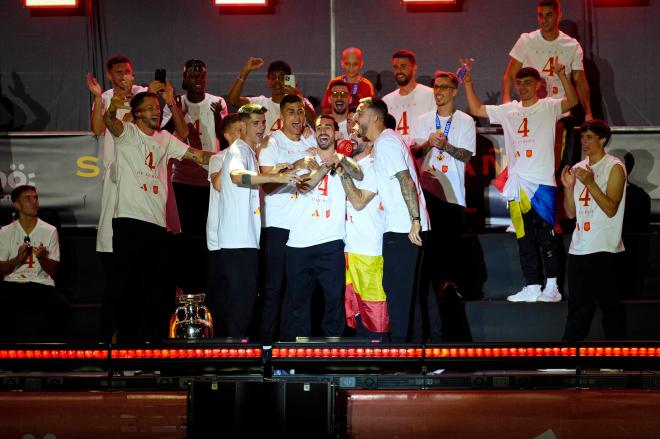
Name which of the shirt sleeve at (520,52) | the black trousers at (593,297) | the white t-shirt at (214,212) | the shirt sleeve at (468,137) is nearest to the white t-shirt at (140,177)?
the white t-shirt at (214,212)

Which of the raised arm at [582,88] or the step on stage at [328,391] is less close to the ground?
the raised arm at [582,88]

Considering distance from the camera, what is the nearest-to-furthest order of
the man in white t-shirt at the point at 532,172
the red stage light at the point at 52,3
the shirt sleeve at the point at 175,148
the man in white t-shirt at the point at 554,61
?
1. the shirt sleeve at the point at 175,148
2. the man in white t-shirt at the point at 532,172
3. the man in white t-shirt at the point at 554,61
4. the red stage light at the point at 52,3

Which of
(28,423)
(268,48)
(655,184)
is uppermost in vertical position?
(268,48)

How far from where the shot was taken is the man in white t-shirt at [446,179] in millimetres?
8250

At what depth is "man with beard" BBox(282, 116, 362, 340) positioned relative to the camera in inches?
282

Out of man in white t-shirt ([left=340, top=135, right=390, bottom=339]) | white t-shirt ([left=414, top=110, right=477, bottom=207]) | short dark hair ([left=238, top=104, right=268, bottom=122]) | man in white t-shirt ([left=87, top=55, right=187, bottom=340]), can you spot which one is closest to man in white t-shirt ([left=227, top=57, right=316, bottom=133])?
man in white t-shirt ([left=87, top=55, right=187, bottom=340])

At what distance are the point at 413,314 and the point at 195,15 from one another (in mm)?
5454

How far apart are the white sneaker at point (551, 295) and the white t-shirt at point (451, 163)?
40.8 inches


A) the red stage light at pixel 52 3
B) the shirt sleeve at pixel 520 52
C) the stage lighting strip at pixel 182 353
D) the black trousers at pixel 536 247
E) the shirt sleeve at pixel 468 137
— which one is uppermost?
the red stage light at pixel 52 3

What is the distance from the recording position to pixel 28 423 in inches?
201

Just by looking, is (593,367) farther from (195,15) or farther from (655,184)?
(195,15)

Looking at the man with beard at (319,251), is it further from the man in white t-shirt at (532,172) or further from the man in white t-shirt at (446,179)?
the man in white t-shirt at (532,172)

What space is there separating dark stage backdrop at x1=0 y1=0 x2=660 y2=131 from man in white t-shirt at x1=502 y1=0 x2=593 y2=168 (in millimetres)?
1314

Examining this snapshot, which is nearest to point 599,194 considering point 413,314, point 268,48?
point 413,314
